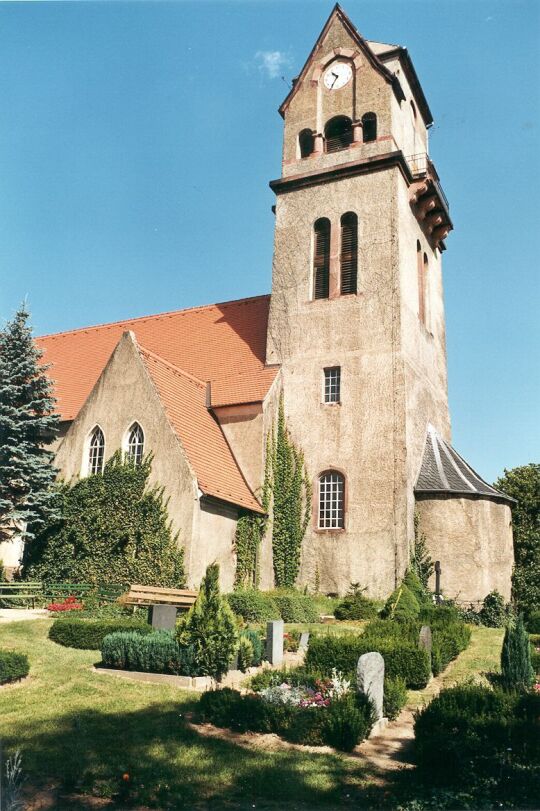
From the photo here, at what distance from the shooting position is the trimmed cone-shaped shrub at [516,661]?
12664mm

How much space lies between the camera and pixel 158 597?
1789cm

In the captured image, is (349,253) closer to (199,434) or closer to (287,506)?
(199,434)

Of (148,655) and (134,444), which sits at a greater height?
(134,444)

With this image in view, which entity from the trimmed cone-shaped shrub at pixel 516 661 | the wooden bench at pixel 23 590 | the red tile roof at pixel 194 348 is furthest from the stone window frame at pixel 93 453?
the trimmed cone-shaped shrub at pixel 516 661

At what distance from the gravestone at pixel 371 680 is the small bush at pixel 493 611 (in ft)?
41.7

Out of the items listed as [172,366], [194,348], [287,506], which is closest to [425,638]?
[287,506]

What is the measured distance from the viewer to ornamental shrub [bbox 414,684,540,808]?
7.82 metres

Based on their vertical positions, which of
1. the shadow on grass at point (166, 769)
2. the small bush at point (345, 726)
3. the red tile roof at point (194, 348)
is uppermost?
A: the red tile roof at point (194, 348)

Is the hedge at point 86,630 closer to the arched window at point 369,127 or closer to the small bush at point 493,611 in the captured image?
the small bush at point 493,611

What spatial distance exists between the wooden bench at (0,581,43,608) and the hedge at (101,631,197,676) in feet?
23.8

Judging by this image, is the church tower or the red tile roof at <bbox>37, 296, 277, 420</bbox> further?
the red tile roof at <bbox>37, 296, 277, 420</bbox>

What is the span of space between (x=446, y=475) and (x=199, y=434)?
889 cm

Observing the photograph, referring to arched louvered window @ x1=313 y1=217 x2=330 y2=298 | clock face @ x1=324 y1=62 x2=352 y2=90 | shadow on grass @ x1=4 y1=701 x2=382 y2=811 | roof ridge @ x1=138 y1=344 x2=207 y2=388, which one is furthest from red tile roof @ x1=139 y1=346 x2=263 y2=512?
clock face @ x1=324 y1=62 x2=352 y2=90

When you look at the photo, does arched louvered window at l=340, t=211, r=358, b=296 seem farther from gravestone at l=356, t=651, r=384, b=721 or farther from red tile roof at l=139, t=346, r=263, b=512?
gravestone at l=356, t=651, r=384, b=721
